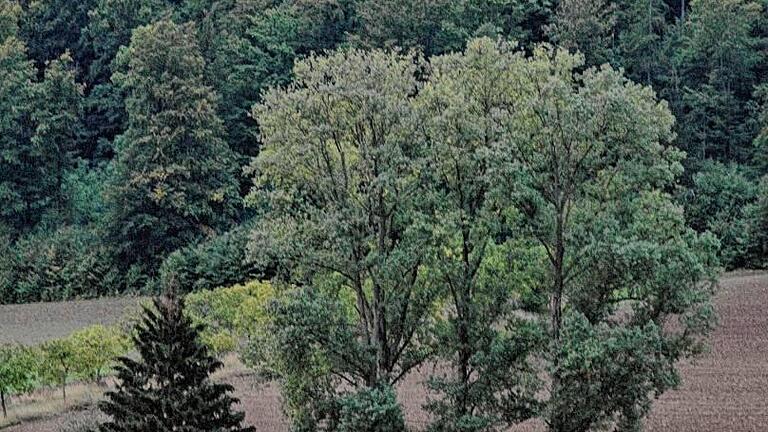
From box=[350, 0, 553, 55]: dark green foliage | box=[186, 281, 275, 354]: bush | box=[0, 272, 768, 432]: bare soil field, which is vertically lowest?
box=[0, 272, 768, 432]: bare soil field

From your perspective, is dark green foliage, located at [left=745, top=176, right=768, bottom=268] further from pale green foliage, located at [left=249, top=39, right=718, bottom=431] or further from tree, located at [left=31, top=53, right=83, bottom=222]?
tree, located at [left=31, top=53, right=83, bottom=222]

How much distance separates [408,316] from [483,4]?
49.6 metres

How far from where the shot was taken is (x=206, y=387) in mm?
19516

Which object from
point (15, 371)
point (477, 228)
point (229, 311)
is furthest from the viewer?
point (229, 311)

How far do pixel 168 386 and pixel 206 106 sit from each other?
46.4m

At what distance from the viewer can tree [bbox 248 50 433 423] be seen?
24219 millimetres

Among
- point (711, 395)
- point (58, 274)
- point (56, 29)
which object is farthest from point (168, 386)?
point (56, 29)

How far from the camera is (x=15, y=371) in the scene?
33500mm

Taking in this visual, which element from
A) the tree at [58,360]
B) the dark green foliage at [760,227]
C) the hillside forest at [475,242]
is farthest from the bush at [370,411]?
the dark green foliage at [760,227]

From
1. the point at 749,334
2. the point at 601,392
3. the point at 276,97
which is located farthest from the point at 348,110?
the point at 749,334

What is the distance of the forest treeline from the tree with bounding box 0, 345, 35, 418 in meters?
22.8

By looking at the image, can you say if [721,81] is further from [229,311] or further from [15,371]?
[15,371]

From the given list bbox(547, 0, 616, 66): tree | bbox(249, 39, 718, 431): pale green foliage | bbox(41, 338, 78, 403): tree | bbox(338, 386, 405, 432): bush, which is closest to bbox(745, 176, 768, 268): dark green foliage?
bbox(547, 0, 616, 66): tree

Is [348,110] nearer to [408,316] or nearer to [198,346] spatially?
[408,316]
